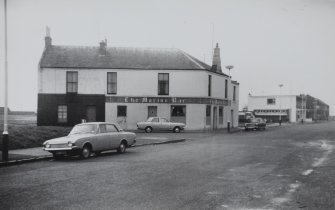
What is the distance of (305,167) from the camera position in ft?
42.8

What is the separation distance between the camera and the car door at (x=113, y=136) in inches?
684

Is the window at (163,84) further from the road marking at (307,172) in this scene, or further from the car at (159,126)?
the road marking at (307,172)

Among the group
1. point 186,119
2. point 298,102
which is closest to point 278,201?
point 186,119

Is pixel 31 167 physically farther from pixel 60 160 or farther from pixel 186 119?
pixel 186 119

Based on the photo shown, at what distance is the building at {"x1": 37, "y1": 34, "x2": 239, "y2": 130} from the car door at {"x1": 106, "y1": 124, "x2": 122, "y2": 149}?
22.1m

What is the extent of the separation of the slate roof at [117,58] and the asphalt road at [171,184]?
1038 inches

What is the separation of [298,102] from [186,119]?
62.2 m

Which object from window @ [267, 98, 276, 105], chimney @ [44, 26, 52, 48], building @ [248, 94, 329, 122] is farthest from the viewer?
window @ [267, 98, 276, 105]

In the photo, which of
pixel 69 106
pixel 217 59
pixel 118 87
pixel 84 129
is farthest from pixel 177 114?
pixel 84 129

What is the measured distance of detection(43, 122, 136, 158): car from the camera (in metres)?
15.4

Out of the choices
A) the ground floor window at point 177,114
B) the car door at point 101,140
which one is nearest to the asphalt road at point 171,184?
the car door at point 101,140

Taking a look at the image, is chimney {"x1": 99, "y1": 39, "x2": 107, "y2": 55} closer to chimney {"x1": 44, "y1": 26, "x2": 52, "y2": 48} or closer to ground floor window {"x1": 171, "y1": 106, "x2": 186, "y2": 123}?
chimney {"x1": 44, "y1": 26, "x2": 52, "y2": 48}

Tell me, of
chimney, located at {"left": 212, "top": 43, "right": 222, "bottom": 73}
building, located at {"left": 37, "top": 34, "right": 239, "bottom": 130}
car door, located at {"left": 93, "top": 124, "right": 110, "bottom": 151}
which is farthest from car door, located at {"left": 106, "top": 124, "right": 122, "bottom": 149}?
chimney, located at {"left": 212, "top": 43, "right": 222, "bottom": 73}

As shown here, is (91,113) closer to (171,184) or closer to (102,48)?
(102,48)
